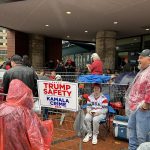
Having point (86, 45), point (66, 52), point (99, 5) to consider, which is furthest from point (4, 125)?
point (66, 52)

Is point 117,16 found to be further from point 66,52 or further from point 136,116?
point 66,52

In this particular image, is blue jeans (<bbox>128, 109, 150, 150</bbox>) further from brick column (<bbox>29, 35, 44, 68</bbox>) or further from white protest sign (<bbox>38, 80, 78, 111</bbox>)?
brick column (<bbox>29, 35, 44, 68</bbox>)

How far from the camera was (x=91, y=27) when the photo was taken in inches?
640

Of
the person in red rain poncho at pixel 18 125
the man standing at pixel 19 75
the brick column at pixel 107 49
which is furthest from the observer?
the brick column at pixel 107 49

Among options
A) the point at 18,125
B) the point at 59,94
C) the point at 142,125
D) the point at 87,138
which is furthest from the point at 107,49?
the point at 18,125

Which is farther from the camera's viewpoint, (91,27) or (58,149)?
(91,27)

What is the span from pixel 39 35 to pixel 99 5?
9565mm

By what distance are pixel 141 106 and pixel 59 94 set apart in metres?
1.23

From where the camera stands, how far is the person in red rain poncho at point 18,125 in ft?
9.05

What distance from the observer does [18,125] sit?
9.09 feet

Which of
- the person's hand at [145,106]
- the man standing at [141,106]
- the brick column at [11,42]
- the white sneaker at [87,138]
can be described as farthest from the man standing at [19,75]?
the brick column at [11,42]

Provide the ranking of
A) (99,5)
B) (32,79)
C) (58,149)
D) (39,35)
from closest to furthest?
(58,149)
(32,79)
(99,5)
(39,35)

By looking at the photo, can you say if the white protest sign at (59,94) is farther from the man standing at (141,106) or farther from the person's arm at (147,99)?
the person's arm at (147,99)

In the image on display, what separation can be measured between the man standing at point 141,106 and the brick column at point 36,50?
53.0 feet
